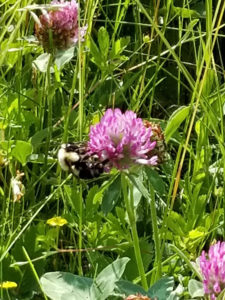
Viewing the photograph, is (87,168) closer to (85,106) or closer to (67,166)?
(67,166)

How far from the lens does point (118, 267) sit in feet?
3.14

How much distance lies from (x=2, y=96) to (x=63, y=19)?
18 cm

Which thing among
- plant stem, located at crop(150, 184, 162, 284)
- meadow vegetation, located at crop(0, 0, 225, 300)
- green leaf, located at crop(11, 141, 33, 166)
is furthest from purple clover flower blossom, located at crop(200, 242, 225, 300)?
green leaf, located at crop(11, 141, 33, 166)

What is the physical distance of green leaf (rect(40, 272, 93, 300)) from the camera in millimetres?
937

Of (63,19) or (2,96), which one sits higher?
(63,19)

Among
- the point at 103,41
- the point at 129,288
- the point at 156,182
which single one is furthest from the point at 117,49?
the point at 129,288

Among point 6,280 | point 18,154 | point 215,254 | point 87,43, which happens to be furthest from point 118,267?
point 87,43

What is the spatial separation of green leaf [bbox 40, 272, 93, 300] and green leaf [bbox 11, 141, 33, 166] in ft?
1.39

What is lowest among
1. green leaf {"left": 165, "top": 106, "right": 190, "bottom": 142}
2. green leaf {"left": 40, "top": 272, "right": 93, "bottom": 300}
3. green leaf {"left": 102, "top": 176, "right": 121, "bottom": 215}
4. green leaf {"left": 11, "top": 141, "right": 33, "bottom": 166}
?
green leaf {"left": 40, "top": 272, "right": 93, "bottom": 300}

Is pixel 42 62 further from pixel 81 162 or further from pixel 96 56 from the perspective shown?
pixel 81 162

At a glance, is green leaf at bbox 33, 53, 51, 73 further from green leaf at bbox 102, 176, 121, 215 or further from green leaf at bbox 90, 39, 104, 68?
green leaf at bbox 102, 176, 121, 215

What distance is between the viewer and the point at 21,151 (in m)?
1.36

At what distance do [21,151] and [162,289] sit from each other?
1.67 feet

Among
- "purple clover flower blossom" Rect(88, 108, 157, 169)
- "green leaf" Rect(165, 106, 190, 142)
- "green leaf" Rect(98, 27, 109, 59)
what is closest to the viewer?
"purple clover flower blossom" Rect(88, 108, 157, 169)
